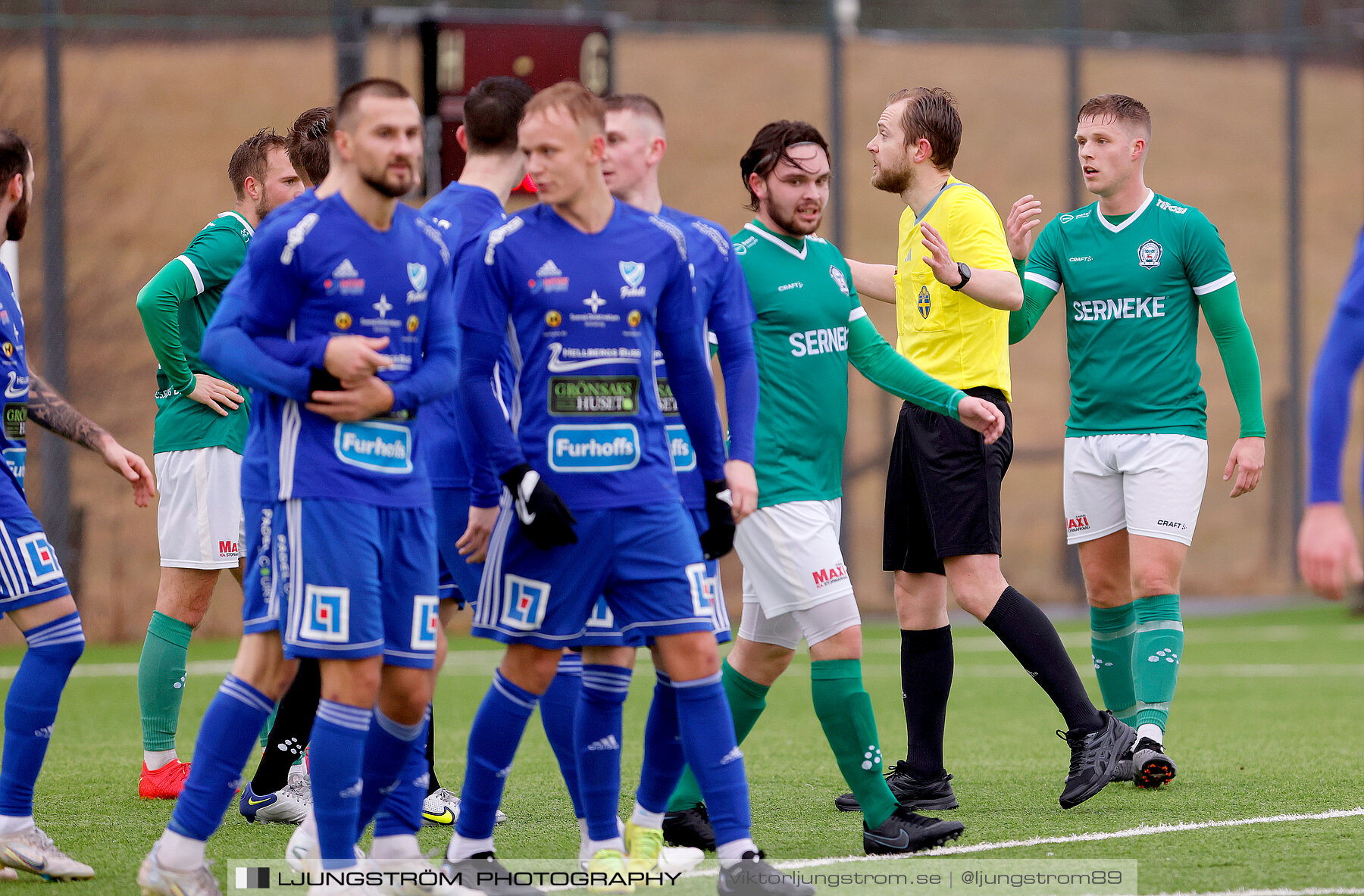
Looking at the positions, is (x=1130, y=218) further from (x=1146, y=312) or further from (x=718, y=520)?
(x=718, y=520)

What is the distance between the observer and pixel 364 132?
3.92 meters

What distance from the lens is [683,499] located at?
448 centimetres

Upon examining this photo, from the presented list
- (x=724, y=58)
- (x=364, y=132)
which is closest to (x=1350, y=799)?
(x=364, y=132)

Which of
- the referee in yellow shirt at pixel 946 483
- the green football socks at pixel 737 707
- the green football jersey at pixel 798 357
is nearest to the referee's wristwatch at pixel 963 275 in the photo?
the referee in yellow shirt at pixel 946 483

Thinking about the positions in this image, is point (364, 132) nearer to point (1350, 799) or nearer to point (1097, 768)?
point (1097, 768)

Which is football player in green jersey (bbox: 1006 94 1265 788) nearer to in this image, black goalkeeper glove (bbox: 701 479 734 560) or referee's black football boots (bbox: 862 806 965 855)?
referee's black football boots (bbox: 862 806 965 855)

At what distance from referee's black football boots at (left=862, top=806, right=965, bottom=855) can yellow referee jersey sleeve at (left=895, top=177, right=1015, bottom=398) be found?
159cm

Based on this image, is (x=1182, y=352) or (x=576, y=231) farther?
(x=1182, y=352)

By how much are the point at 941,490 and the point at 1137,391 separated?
116 centimetres

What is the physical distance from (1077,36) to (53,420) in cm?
1280

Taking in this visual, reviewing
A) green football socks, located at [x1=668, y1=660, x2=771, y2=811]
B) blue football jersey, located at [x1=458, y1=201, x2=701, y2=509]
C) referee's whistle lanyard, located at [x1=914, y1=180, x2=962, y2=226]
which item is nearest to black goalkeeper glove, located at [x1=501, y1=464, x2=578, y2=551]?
blue football jersey, located at [x1=458, y1=201, x2=701, y2=509]

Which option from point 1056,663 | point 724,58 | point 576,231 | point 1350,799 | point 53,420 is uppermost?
point 724,58

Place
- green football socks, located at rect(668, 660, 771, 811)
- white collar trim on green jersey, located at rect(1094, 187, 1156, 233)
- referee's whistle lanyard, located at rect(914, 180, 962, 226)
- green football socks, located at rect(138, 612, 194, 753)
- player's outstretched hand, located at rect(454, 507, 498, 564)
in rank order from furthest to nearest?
1. white collar trim on green jersey, located at rect(1094, 187, 1156, 233)
2. green football socks, located at rect(138, 612, 194, 753)
3. referee's whistle lanyard, located at rect(914, 180, 962, 226)
4. green football socks, located at rect(668, 660, 771, 811)
5. player's outstretched hand, located at rect(454, 507, 498, 564)

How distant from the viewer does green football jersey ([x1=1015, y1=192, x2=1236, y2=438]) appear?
20.1 ft
